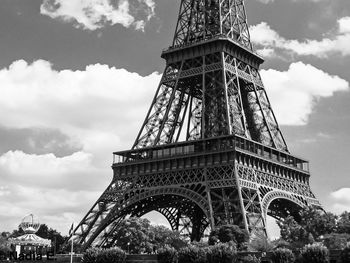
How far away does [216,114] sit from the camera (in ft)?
278

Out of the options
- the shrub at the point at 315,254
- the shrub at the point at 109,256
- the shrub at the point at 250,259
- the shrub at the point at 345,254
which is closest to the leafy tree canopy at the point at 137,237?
the shrub at the point at 109,256

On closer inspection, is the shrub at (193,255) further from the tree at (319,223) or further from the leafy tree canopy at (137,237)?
the tree at (319,223)

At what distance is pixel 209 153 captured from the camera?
7619 centimetres

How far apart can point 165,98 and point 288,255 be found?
38.4 m

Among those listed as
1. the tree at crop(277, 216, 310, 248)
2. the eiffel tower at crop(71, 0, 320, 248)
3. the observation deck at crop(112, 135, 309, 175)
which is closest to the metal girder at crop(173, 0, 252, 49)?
the eiffel tower at crop(71, 0, 320, 248)

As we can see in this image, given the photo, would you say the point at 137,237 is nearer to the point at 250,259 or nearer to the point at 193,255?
the point at 193,255

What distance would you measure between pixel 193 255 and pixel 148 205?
25273mm

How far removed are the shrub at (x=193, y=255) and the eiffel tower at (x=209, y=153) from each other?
30.5 feet

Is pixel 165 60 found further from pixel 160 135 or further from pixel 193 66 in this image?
pixel 160 135

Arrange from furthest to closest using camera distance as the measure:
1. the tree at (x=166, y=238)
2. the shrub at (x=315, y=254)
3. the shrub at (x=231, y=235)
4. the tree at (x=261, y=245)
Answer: the tree at (x=166, y=238), the shrub at (x=231, y=235), the tree at (x=261, y=245), the shrub at (x=315, y=254)

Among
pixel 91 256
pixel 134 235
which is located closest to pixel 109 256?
pixel 91 256

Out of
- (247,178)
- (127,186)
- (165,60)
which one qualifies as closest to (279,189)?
(247,178)

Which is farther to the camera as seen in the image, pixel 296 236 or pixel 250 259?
pixel 296 236

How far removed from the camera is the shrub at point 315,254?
175 ft
